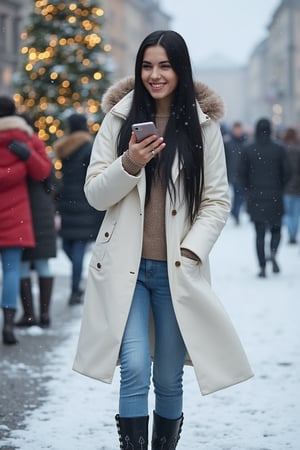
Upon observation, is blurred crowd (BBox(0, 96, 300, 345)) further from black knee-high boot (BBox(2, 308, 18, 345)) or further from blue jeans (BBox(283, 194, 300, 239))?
blue jeans (BBox(283, 194, 300, 239))

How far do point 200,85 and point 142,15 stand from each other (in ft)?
302

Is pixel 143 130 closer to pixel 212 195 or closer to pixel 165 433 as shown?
pixel 212 195

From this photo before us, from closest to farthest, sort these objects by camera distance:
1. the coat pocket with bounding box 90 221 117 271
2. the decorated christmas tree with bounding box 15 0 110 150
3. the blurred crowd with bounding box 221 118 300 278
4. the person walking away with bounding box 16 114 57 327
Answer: the coat pocket with bounding box 90 221 117 271 → the person walking away with bounding box 16 114 57 327 → the blurred crowd with bounding box 221 118 300 278 → the decorated christmas tree with bounding box 15 0 110 150

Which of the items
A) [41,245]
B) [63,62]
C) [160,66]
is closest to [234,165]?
[63,62]

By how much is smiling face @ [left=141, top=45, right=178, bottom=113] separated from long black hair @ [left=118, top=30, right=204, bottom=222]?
0.02 metres

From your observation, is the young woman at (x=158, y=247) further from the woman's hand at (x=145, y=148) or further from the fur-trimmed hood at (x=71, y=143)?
the fur-trimmed hood at (x=71, y=143)

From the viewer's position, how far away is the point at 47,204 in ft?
26.9

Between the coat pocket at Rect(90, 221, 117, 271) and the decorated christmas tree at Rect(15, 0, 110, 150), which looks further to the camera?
the decorated christmas tree at Rect(15, 0, 110, 150)

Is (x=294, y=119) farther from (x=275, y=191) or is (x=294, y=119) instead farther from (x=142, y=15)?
(x=275, y=191)

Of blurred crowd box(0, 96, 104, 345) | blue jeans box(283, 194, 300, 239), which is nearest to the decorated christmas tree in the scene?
blue jeans box(283, 194, 300, 239)

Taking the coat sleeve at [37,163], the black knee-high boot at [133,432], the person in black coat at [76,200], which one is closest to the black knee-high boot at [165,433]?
the black knee-high boot at [133,432]

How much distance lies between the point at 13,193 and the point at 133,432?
4.08 metres

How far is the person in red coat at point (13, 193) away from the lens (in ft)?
24.8

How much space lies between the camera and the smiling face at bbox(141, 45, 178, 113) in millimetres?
4008
